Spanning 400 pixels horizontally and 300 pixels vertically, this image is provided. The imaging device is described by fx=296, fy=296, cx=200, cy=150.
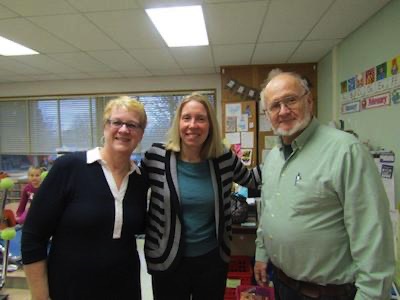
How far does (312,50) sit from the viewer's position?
12.4ft

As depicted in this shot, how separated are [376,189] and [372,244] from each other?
0.19m

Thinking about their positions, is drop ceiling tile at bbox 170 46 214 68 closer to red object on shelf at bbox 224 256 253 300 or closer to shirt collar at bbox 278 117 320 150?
red object on shelf at bbox 224 256 253 300

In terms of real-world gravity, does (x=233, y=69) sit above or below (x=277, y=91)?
above

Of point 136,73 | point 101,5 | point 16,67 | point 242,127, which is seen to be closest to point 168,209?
point 101,5

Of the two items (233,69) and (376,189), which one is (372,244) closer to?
(376,189)

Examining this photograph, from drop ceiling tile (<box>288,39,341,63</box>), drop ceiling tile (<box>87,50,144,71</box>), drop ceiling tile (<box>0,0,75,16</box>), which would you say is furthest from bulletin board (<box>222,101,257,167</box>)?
drop ceiling tile (<box>0,0,75,16</box>)

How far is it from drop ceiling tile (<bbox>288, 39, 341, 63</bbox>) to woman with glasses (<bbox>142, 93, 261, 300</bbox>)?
259 cm

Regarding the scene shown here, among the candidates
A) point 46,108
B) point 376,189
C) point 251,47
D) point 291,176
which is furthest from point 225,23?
point 46,108

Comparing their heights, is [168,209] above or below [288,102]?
below

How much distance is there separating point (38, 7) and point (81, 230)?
2.16m

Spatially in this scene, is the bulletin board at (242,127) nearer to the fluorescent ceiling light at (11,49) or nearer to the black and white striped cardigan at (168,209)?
the fluorescent ceiling light at (11,49)

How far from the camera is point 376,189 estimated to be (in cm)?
102

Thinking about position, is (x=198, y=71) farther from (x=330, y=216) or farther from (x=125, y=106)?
(x=330, y=216)

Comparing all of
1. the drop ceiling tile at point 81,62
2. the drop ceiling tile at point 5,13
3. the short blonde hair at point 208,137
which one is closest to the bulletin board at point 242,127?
the drop ceiling tile at point 81,62
